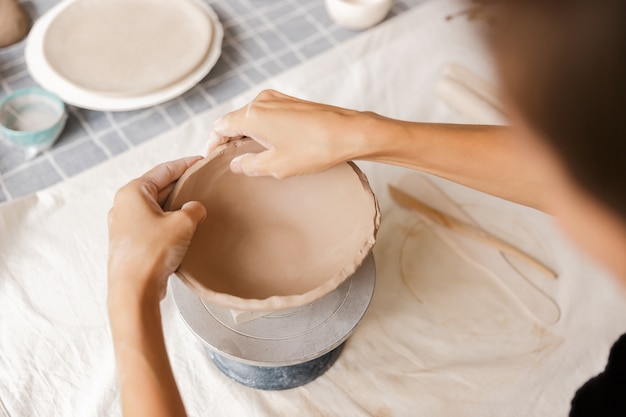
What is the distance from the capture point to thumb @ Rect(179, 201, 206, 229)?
74 cm

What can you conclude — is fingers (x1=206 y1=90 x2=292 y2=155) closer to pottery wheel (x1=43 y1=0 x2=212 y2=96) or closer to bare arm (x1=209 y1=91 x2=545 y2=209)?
bare arm (x1=209 y1=91 x2=545 y2=209)

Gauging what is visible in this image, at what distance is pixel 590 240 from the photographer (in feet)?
1.37

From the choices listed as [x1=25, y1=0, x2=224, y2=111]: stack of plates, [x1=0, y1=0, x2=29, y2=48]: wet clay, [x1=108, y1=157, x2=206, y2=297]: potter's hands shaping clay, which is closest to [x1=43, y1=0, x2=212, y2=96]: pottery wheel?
[x1=25, y1=0, x2=224, y2=111]: stack of plates

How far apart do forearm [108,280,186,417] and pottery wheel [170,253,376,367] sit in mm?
149

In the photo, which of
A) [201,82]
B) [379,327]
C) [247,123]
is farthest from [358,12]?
[379,327]

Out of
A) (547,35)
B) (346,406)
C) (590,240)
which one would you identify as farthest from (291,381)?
(547,35)

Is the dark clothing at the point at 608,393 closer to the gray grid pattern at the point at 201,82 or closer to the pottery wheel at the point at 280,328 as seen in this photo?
the pottery wheel at the point at 280,328

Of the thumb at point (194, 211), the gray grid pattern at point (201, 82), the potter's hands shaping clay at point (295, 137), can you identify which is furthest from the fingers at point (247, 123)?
the gray grid pattern at point (201, 82)

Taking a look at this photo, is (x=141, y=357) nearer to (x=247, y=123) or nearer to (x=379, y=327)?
(x=247, y=123)

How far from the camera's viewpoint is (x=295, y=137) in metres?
0.80

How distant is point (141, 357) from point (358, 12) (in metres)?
0.94

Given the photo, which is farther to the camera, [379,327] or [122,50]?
[122,50]

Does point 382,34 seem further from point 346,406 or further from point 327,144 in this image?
point 346,406

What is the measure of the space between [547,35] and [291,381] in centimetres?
70
